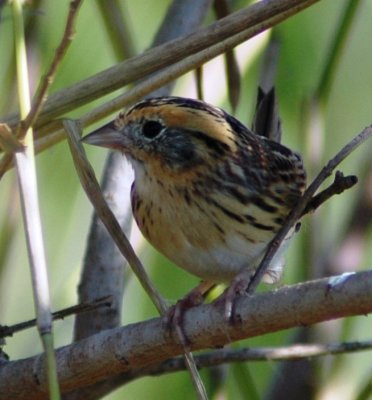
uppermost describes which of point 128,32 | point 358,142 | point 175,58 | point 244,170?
point 128,32

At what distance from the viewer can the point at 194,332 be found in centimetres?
209

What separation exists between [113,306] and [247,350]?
419 mm

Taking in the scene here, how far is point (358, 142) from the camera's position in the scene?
6.57 ft

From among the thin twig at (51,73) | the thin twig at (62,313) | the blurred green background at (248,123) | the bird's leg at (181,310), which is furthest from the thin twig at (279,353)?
the thin twig at (51,73)

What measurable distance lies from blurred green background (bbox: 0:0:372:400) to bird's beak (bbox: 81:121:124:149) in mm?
269

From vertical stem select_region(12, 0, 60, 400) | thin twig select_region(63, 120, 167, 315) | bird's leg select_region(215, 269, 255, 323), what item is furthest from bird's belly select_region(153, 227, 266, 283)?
vertical stem select_region(12, 0, 60, 400)

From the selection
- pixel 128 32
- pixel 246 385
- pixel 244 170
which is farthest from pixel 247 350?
pixel 128 32

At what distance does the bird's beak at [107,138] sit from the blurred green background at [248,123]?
0.27 meters

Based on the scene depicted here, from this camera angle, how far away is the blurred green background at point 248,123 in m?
3.00

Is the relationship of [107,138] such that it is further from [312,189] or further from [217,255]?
[312,189]

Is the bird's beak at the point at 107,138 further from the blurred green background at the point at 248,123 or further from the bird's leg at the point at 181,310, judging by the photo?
the bird's leg at the point at 181,310

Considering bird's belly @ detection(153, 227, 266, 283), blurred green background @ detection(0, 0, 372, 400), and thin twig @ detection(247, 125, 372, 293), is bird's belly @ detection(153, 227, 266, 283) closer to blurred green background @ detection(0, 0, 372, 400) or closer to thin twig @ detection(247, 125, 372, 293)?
blurred green background @ detection(0, 0, 372, 400)

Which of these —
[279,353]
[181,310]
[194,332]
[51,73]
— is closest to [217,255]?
[279,353]

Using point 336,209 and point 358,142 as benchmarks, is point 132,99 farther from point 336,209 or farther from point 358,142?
point 336,209
